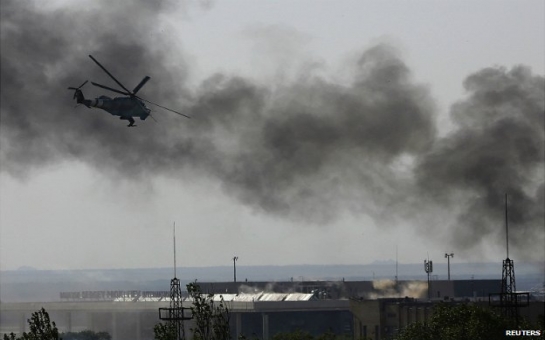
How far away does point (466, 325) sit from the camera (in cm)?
12031

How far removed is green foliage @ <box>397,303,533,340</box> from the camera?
117 meters

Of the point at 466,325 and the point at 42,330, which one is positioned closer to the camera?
the point at 42,330

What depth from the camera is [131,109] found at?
126312 millimetres

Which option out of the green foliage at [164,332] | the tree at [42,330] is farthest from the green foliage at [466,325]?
the tree at [42,330]

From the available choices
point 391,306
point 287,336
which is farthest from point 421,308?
point 287,336

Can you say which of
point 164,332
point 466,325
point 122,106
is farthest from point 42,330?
point 466,325

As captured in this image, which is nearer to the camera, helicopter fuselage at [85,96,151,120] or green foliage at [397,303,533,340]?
green foliage at [397,303,533,340]

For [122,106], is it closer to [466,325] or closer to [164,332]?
[164,332]

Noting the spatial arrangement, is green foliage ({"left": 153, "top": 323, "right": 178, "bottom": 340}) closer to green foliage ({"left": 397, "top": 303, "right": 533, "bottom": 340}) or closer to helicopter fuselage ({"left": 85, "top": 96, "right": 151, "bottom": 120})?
helicopter fuselage ({"left": 85, "top": 96, "right": 151, "bottom": 120})

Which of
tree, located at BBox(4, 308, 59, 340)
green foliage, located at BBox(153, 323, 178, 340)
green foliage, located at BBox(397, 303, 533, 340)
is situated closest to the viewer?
tree, located at BBox(4, 308, 59, 340)

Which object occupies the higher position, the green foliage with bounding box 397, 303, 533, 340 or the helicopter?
the helicopter

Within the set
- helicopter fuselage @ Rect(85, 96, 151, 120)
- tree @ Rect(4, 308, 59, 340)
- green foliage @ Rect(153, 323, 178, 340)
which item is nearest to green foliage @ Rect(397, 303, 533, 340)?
green foliage @ Rect(153, 323, 178, 340)

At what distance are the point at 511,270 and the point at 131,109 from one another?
40.8 m

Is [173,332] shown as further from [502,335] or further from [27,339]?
[502,335]
